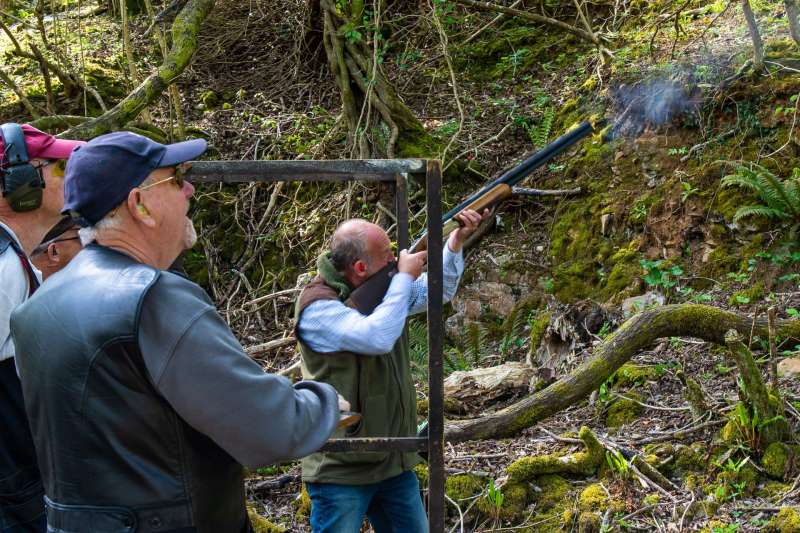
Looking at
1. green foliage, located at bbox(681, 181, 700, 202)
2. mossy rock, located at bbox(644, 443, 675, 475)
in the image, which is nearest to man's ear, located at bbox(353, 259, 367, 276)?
mossy rock, located at bbox(644, 443, 675, 475)

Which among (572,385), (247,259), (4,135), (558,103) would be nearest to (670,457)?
(572,385)

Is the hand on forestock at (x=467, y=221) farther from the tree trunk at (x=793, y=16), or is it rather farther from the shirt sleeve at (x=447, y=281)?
the tree trunk at (x=793, y=16)

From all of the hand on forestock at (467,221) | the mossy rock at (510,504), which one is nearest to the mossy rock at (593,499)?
the mossy rock at (510,504)

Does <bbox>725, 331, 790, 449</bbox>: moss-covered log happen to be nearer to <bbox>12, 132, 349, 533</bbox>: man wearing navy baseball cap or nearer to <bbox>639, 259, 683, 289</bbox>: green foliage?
<bbox>639, 259, 683, 289</bbox>: green foliage

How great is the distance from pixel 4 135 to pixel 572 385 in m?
3.04

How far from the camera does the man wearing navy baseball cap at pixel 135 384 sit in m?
1.81

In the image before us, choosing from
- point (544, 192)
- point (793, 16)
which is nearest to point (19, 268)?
point (793, 16)

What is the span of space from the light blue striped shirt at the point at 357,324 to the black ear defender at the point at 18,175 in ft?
3.18

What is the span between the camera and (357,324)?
9.12 feet

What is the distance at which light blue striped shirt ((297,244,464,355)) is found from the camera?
2.77 metres

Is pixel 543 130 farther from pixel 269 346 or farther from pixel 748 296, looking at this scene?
pixel 269 346

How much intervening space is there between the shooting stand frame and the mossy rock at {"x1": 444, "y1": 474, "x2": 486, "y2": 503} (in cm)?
146

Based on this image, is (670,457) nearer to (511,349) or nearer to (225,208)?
(511,349)

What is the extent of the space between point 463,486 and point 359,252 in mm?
1752
